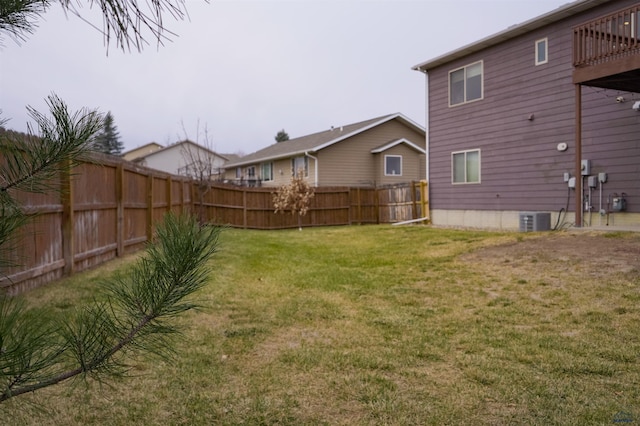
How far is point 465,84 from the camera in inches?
513

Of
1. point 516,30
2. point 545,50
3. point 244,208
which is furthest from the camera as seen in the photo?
point 244,208

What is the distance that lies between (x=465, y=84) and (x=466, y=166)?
7.93ft

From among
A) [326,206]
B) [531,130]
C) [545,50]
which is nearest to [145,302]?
[531,130]

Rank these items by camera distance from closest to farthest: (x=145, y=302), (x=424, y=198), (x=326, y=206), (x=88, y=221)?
(x=145, y=302)
(x=88, y=221)
(x=424, y=198)
(x=326, y=206)

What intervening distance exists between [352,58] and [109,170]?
14.6 metres

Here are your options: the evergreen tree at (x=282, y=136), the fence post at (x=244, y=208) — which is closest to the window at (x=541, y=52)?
the fence post at (x=244, y=208)

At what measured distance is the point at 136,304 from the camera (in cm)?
138

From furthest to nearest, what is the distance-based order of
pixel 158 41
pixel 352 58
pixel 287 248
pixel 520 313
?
1. pixel 352 58
2. pixel 287 248
3. pixel 520 313
4. pixel 158 41

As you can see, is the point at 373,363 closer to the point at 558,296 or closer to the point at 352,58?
the point at 558,296

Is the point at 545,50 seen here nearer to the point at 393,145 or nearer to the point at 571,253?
the point at 571,253

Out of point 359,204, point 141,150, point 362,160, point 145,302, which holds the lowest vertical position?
point 145,302

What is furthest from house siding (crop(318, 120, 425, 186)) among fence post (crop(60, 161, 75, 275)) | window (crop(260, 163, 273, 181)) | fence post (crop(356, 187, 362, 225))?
fence post (crop(60, 161, 75, 275))

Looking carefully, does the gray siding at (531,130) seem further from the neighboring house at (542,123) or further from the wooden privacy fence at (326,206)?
the wooden privacy fence at (326,206)

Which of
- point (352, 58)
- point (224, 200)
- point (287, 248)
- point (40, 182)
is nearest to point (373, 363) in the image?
point (40, 182)
